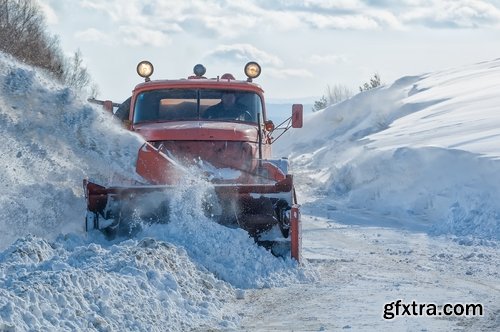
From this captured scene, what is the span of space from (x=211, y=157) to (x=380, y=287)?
274cm

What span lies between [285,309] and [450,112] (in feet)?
71.1

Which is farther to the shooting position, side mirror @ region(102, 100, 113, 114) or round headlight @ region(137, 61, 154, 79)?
round headlight @ region(137, 61, 154, 79)

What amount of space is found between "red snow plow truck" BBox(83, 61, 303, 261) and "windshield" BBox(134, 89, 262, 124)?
1cm

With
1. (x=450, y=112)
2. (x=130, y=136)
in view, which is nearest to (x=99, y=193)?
(x=130, y=136)

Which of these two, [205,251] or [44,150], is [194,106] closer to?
[44,150]

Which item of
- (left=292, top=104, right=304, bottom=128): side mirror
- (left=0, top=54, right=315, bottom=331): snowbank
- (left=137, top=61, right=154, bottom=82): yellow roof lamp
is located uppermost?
(left=137, top=61, right=154, bottom=82): yellow roof lamp

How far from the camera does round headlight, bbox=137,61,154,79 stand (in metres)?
12.5

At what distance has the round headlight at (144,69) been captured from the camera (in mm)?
12469

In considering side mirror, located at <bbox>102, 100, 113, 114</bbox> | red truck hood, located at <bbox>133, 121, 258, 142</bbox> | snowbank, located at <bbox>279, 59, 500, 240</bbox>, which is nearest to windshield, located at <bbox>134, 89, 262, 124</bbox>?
side mirror, located at <bbox>102, 100, 113, 114</bbox>

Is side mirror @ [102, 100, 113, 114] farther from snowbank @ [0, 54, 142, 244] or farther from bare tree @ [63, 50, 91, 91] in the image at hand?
bare tree @ [63, 50, 91, 91]

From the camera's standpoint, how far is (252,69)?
1241cm

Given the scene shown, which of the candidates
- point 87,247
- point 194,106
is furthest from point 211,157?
point 87,247

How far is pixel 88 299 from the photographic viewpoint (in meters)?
6.83

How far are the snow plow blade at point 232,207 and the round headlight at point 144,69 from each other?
9.76ft
